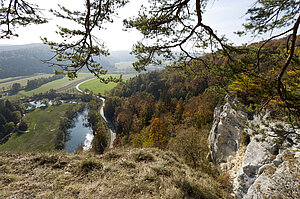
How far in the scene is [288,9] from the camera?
9.83 feet

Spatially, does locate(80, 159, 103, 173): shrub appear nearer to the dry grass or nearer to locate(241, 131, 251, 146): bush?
the dry grass

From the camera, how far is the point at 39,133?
55.9 m

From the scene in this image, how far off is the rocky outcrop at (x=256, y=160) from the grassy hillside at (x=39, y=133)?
1791 inches

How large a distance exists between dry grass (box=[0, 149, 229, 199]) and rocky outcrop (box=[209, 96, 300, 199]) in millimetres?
1706

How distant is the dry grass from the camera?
3502 mm

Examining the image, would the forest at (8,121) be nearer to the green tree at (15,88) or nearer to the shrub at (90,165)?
the green tree at (15,88)

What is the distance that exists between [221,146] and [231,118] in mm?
2665

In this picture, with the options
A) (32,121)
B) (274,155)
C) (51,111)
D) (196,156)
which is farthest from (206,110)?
(51,111)

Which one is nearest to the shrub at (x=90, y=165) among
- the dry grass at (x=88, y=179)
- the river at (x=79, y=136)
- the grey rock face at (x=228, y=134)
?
the dry grass at (x=88, y=179)

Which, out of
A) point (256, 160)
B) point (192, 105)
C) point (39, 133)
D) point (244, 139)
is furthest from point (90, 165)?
point (39, 133)

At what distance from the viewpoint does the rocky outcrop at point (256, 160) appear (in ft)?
12.7

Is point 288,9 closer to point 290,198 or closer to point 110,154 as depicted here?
point 290,198

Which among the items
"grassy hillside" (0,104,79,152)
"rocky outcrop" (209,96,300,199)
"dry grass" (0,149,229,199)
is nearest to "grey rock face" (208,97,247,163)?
"rocky outcrop" (209,96,300,199)

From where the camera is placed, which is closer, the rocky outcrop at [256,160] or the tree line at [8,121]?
the rocky outcrop at [256,160]
